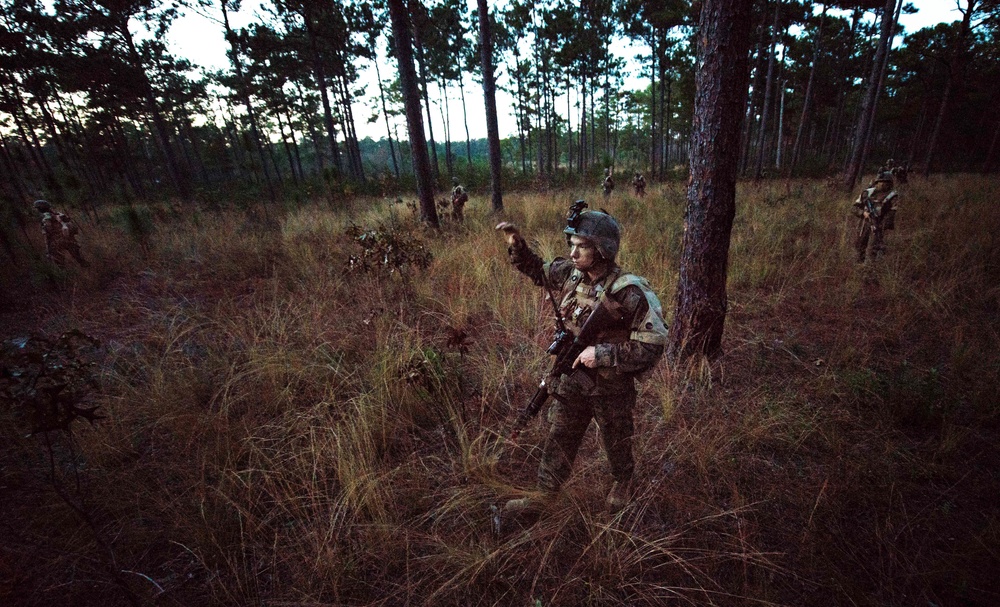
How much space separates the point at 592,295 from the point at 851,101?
41.9 meters

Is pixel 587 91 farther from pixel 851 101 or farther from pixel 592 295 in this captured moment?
pixel 592 295

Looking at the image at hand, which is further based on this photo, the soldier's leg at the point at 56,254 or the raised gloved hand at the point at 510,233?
the soldier's leg at the point at 56,254

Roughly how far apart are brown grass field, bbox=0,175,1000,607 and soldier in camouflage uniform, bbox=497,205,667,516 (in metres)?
0.17

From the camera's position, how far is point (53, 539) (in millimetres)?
1680

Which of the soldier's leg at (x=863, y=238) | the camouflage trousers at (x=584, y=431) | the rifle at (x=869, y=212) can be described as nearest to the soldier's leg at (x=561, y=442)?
the camouflage trousers at (x=584, y=431)

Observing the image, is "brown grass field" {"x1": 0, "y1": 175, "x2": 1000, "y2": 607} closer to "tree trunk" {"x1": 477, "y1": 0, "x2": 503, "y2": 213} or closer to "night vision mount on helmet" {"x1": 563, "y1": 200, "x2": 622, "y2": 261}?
"night vision mount on helmet" {"x1": 563, "y1": 200, "x2": 622, "y2": 261}

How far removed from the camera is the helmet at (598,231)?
4.85ft

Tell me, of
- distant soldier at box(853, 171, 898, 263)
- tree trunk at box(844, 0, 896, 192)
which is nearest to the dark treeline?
tree trunk at box(844, 0, 896, 192)

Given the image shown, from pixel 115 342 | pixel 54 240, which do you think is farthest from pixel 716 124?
pixel 54 240

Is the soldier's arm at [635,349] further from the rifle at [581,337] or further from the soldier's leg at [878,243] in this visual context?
the soldier's leg at [878,243]

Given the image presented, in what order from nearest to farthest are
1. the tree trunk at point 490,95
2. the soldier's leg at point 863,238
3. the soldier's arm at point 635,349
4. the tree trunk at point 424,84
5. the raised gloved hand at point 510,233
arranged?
the soldier's arm at point 635,349 < the raised gloved hand at point 510,233 < the soldier's leg at point 863,238 < the tree trunk at point 490,95 < the tree trunk at point 424,84

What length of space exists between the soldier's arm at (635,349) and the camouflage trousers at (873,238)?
5.58 metres

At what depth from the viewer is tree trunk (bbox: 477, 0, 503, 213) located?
746cm

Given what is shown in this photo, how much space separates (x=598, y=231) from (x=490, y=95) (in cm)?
782
